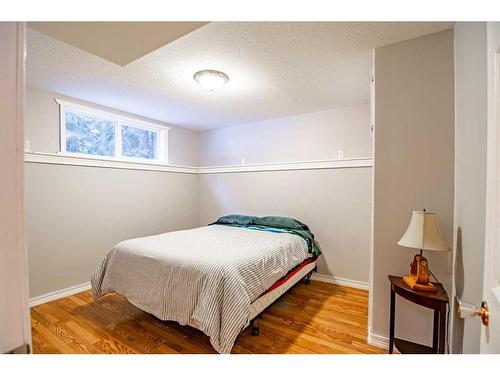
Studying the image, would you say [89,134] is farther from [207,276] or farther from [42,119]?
[207,276]

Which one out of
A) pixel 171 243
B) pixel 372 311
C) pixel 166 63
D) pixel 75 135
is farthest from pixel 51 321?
pixel 372 311

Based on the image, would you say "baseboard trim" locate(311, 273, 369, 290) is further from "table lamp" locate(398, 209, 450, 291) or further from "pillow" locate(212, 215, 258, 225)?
"table lamp" locate(398, 209, 450, 291)

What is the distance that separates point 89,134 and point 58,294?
1.89 m

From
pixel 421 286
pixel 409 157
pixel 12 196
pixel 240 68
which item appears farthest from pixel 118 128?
pixel 421 286

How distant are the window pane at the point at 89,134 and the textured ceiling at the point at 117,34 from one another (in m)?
2.08

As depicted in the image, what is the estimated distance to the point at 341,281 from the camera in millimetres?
3006

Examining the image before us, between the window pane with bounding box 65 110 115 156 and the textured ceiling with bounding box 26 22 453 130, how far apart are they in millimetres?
272

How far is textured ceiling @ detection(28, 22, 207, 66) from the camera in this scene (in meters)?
0.96

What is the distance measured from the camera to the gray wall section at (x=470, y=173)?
1.00m

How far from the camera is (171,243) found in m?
2.27

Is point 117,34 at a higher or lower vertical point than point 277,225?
higher

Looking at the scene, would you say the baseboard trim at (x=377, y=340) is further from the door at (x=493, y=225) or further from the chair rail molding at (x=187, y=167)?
the chair rail molding at (x=187, y=167)

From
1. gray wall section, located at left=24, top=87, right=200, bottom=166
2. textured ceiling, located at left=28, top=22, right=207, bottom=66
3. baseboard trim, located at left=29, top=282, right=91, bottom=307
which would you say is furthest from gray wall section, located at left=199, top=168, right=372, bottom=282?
textured ceiling, located at left=28, top=22, right=207, bottom=66
